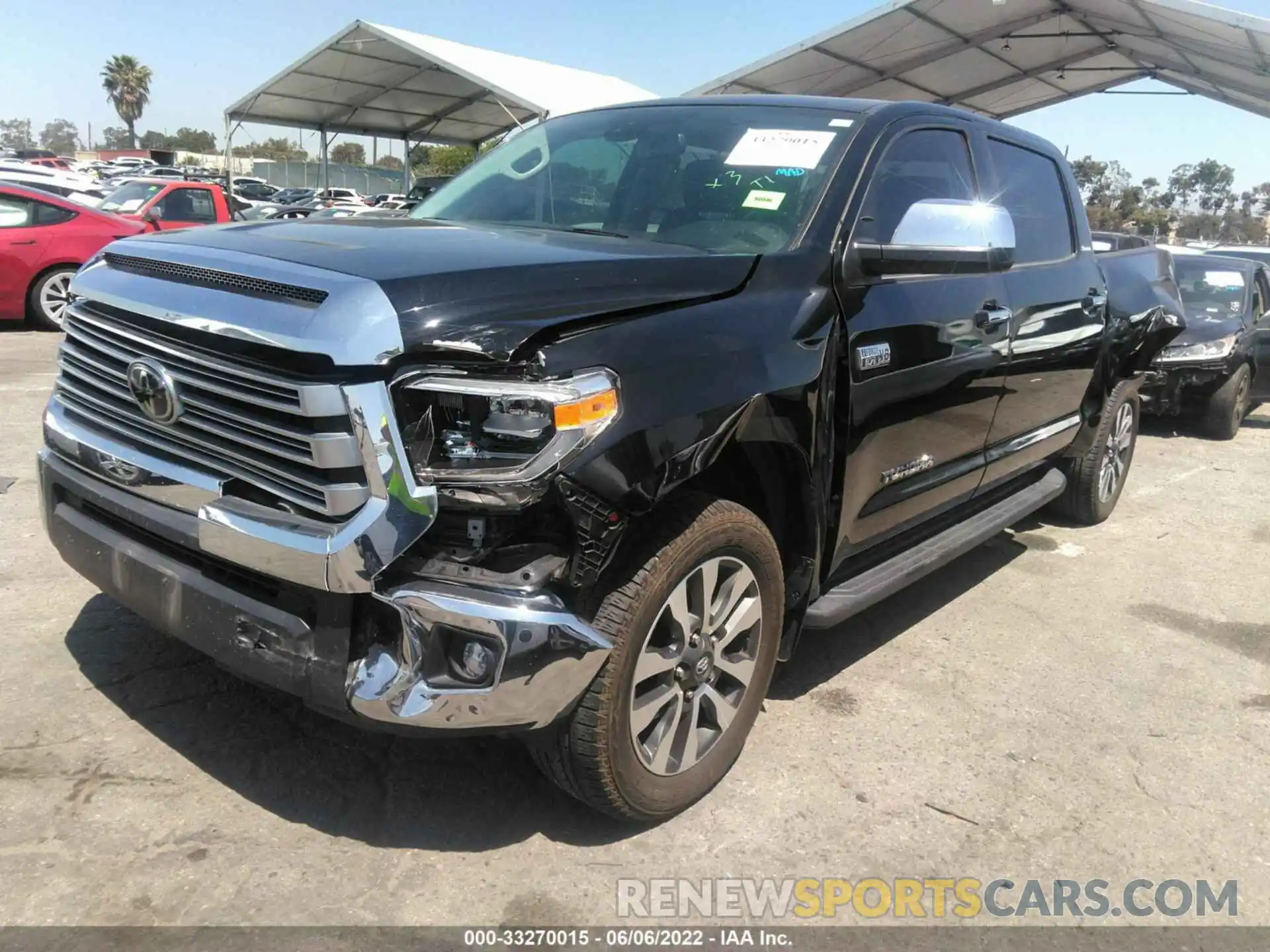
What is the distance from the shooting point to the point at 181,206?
1389 centimetres

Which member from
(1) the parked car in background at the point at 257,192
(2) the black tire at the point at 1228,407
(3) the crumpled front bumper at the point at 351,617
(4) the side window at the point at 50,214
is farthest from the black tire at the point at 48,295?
(1) the parked car in background at the point at 257,192

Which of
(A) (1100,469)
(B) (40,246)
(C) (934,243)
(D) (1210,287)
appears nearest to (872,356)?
(C) (934,243)

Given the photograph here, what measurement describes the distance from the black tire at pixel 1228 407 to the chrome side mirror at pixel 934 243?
21.8 ft

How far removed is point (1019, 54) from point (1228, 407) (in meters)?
14.7

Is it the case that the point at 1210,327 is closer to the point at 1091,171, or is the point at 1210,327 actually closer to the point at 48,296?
the point at 48,296

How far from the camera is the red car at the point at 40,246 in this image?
10.5m

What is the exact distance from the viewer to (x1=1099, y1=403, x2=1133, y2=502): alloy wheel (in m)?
5.74

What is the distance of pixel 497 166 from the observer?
159 inches

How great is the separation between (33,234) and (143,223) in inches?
81.7

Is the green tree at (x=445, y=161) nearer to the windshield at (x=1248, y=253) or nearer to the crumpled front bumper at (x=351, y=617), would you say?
the windshield at (x=1248, y=253)

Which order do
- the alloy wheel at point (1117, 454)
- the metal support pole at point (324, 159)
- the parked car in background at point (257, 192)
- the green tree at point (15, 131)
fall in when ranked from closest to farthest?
1. the alloy wheel at point (1117, 454)
2. the metal support pole at point (324, 159)
3. the parked car in background at point (257, 192)
4. the green tree at point (15, 131)

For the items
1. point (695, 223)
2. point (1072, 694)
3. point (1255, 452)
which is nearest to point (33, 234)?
point (695, 223)

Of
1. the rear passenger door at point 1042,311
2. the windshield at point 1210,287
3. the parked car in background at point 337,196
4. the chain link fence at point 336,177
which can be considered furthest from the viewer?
the chain link fence at point 336,177

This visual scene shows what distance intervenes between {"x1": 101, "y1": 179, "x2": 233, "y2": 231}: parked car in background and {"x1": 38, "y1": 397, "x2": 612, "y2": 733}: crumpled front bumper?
40.3 ft
